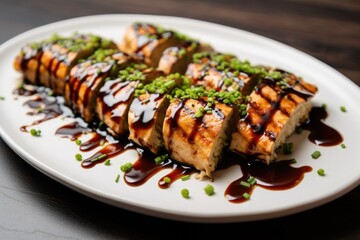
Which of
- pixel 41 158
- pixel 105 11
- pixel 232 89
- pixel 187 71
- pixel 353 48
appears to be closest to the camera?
pixel 41 158

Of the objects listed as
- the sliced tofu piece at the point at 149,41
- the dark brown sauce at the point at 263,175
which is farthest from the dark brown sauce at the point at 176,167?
the sliced tofu piece at the point at 149,41

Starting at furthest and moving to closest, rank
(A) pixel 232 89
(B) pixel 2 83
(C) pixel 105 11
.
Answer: (C) pixel 105 11 < (B) pixel 2 83 < (A) pixel 232 89

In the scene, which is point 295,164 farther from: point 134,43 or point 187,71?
point 134,43

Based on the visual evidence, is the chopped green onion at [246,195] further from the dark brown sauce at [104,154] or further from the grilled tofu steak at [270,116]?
the dark brown sauce at [104,154]

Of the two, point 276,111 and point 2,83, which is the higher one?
point 276,111

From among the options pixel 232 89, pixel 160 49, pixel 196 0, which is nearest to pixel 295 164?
pixel 232 89

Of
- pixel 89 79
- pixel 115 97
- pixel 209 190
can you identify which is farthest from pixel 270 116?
pixel 89 79

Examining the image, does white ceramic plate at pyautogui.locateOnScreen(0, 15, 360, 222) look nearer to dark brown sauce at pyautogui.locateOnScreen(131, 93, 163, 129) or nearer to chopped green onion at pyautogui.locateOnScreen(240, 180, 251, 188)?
chopped green onion at pyautogui.locateOnScreen(240, 180, 251, 188)

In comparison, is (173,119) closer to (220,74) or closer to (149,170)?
(149,170)
